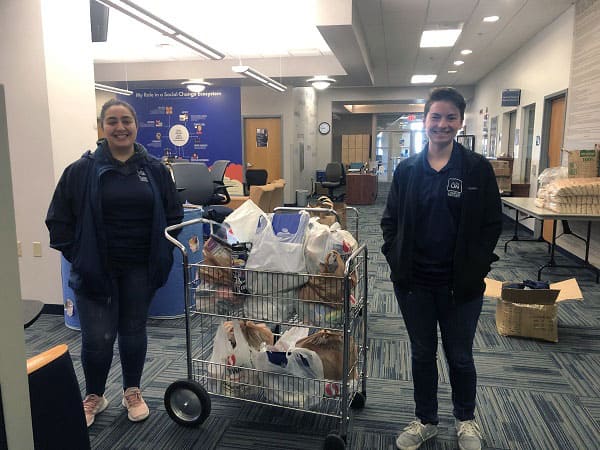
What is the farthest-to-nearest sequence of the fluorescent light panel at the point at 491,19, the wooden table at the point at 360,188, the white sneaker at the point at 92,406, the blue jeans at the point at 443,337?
the wooden table at the point at 360,188
the fluorescent light panel at the point at 491,19
the white sneaker at the point at 92,406
the blue jeans at the point at 443,337

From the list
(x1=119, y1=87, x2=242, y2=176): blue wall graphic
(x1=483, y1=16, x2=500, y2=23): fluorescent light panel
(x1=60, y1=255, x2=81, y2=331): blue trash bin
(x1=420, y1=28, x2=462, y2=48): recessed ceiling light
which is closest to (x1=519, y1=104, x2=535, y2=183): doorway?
(x1=420, y1=28, x2=462, y2=48): recessed ceiling light

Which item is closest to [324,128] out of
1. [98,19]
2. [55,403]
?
[98,19]

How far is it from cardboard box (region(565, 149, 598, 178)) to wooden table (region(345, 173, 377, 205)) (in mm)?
6481

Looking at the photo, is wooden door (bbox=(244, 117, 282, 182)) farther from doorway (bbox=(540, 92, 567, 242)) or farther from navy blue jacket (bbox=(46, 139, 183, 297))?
navy blue jacket (bbox=(46, 139, 183, 297))

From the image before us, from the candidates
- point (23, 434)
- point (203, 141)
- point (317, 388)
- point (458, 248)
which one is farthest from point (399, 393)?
point (203, 141)

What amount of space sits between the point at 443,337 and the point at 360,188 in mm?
9453

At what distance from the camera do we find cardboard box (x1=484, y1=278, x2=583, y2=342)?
322cm

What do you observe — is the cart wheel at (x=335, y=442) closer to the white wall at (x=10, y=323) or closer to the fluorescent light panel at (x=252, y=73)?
the white wall at (x=10, y=323)

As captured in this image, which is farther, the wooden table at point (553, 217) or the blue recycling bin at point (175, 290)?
the wooden table at point (553, 217)

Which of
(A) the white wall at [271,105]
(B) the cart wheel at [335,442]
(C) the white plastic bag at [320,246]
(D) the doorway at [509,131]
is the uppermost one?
(A) the white wall at [271,105]

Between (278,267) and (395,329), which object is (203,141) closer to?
(395,329)

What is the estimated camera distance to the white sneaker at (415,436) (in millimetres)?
2072

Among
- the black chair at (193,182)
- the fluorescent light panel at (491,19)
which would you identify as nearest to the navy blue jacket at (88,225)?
the black chair at (193,182)

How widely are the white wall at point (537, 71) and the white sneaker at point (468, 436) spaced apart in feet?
17.2
